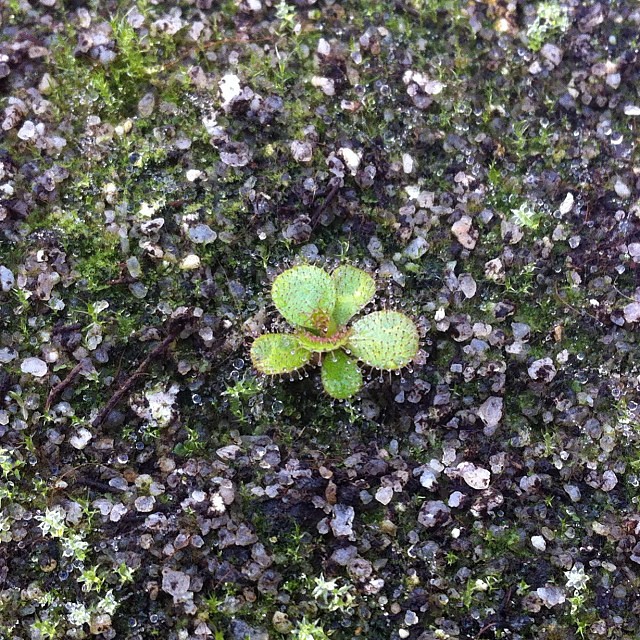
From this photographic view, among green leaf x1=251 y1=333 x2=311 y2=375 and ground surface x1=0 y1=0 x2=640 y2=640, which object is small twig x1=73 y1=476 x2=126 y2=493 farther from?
green leaf x1=251 y1=333 x2=311 y2=375

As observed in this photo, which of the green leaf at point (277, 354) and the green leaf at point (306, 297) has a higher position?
the green leaf at point (306, 297)

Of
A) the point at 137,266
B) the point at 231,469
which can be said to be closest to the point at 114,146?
the point at 137,266

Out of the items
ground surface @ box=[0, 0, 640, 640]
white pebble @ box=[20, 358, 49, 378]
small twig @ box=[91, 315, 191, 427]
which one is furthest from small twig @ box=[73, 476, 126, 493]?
white pebble @ box=[20, 358, 49, 378]

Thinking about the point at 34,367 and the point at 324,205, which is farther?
the point at 324,205

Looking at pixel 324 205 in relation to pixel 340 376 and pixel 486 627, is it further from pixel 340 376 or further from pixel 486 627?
pixel 486 627

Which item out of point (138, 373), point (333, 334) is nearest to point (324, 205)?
point (333, 334)

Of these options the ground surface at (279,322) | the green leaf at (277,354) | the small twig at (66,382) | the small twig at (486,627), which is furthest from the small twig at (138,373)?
the small twig at (486,627)

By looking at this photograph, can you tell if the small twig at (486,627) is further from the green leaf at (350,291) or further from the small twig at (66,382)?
the small twig at (66,382)
